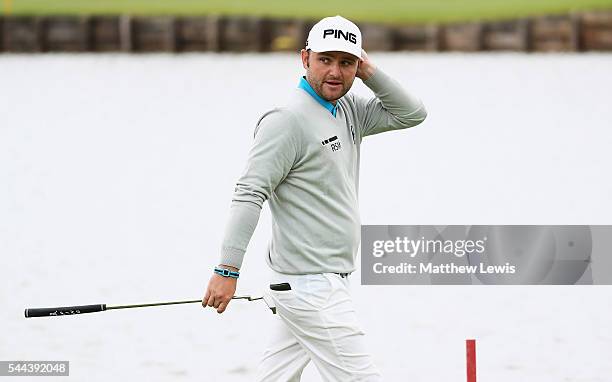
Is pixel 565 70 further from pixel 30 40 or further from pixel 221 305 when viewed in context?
pixel 221 305

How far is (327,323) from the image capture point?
3941 mm

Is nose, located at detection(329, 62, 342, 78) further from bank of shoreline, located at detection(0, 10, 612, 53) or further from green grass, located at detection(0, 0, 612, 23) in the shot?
green grass, located at detection(0, 0, 612, 23)

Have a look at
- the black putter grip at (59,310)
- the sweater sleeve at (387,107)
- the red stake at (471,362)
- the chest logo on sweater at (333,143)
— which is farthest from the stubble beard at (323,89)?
the red stake at (471,362)

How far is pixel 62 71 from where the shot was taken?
83.3ft

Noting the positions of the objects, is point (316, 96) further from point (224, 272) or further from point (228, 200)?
point (228, 200)

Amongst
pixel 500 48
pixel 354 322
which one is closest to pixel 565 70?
pixel 500 48

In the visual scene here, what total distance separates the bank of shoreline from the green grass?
41.3 inches

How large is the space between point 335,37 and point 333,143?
1.08ft

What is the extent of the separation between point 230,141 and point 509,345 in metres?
9.73

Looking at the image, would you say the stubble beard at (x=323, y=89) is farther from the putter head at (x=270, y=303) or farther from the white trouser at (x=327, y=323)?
the putter head at (x=270, y=303)

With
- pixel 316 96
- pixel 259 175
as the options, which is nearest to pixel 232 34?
pixel 316 96

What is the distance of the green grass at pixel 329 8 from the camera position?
1103 inches
